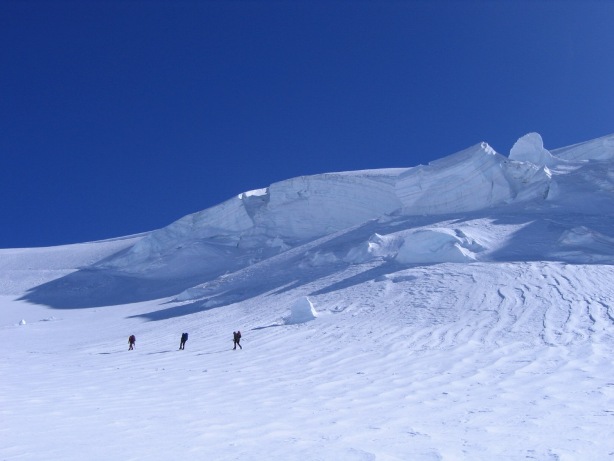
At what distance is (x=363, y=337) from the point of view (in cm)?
1281

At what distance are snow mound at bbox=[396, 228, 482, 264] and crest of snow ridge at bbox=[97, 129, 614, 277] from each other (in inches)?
25.6

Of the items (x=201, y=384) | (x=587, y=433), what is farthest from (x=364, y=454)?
(x=201, y=384)

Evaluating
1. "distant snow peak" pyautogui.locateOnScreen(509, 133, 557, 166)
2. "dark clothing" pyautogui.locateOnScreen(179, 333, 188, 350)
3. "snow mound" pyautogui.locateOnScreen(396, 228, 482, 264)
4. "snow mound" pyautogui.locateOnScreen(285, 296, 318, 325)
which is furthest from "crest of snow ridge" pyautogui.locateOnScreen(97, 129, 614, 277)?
"dark clothing" pyautogui.locateOnScreen(179, 333, 188, 350)

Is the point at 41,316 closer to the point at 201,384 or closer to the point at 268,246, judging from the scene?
the point at 268,246

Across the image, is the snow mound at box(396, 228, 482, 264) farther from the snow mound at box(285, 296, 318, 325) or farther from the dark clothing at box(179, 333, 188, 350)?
the dark clothing at box(179, 333, 188, 350)

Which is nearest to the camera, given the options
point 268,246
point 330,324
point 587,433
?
point 587,433

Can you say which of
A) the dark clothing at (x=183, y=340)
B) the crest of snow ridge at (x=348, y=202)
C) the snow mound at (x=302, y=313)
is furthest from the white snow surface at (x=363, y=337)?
the dark clothing at (x=183, y=340)

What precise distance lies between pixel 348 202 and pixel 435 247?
1726cm

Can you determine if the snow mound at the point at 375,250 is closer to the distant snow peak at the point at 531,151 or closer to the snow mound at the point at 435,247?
the snow mound at the point at 435,247

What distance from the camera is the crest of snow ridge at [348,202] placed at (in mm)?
30672

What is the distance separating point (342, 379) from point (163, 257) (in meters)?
30.6

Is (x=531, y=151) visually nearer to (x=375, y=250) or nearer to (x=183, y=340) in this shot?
(x=375, y=250)

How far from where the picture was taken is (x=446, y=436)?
209 inches

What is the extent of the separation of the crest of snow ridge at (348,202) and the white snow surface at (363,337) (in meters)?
0.15
